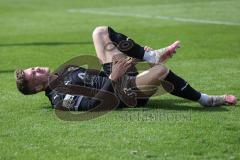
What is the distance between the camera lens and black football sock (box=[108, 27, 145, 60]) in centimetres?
1008

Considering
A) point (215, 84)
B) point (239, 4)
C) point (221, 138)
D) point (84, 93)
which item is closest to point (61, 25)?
point (239, 4)

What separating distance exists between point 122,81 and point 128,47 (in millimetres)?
579

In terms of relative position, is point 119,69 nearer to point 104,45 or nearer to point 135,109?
point 135,109

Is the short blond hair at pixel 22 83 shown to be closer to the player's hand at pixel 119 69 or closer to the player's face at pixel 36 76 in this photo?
the player's face at pixel 36 76

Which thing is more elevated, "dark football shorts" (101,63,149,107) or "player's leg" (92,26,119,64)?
"player's leg" (92,26,119,64)

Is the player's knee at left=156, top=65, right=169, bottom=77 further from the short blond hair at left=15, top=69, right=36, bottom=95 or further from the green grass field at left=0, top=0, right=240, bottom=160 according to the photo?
the short blond hair at left=15, top=69, right=36, bottom=95

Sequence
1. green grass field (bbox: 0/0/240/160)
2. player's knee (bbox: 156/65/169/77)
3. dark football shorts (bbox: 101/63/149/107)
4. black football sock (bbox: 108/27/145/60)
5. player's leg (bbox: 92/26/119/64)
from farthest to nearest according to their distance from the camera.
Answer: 1. player's leg (bbox: 92/26/119/64)
2. black football sock (bbox: 108/27/145/60)
3. dark football shorts (bbox: 101/63/149/107)
4. player's knee (bbox: 156/65/169/77)
5. green grass field (bbox: 0/0/240/160)

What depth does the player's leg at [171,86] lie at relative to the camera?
31.6 ft

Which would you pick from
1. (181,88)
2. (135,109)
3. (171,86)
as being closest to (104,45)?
(135,109)

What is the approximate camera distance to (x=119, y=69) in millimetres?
9648

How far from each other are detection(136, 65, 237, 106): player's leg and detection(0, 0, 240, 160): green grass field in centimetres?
15

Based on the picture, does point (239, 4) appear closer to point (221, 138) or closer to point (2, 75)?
point (2, 75)

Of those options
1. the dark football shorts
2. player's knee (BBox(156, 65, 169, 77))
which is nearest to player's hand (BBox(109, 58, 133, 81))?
the dark football shorts

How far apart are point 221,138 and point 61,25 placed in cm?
1843
